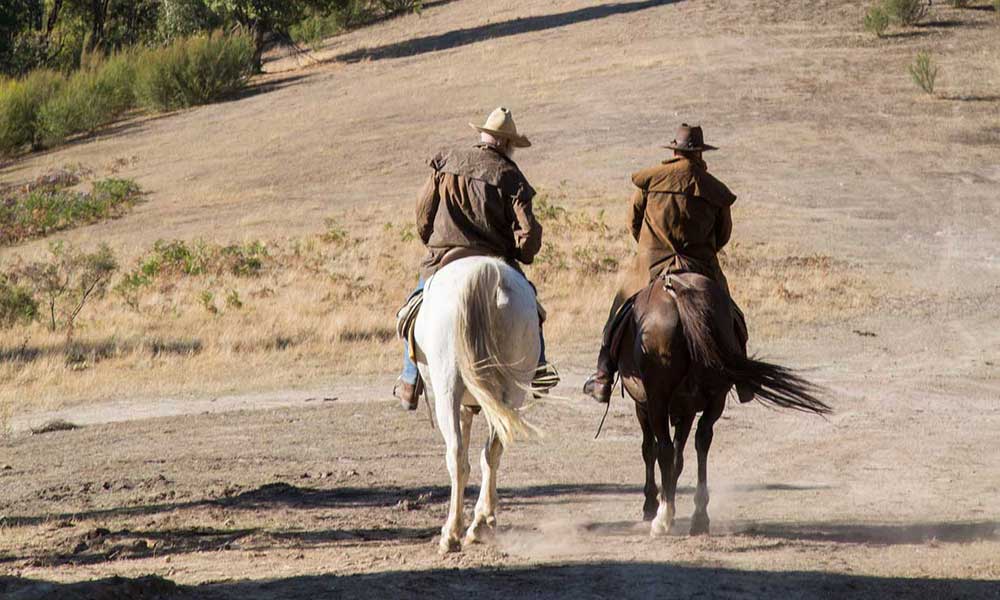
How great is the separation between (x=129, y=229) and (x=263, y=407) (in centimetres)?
1683

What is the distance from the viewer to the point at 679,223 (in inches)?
342

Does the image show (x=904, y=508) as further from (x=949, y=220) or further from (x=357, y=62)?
(x=357, y=62)

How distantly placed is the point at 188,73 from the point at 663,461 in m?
41.5

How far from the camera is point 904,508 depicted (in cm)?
927

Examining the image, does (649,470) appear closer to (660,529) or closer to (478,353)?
(660,529)

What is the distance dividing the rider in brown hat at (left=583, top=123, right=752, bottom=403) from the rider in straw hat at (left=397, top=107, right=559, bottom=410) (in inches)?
33.1

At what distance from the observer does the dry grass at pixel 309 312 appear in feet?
54.2

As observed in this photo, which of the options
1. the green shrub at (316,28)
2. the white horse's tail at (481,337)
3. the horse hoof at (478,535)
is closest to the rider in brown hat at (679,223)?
the white horse's tail at (481,337)

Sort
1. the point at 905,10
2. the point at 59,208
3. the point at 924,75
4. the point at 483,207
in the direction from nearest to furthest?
the point at 483,207 → the point at 59,208 → the point at 924,75 → the point at 905,10

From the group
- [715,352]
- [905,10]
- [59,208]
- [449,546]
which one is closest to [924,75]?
[905,10]

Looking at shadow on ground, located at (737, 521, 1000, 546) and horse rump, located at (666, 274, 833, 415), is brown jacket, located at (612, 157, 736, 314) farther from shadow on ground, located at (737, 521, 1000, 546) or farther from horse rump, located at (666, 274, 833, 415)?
shadow on ground, located at (737, 521, 1000, 546)

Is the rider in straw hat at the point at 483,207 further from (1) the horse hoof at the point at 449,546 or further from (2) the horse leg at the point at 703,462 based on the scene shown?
(1) the horse hoof at the point at 449,546

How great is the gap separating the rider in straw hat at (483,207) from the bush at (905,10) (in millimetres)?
39207

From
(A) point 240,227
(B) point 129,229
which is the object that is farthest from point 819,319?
(B) point 129,229
